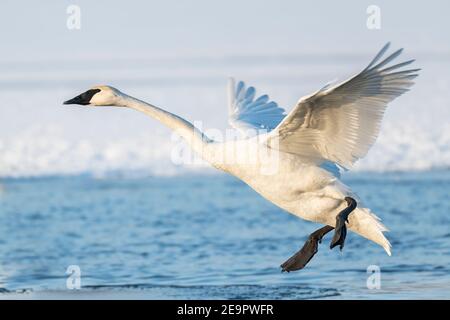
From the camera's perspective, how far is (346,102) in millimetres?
9211

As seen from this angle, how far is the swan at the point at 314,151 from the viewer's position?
9.23 meters

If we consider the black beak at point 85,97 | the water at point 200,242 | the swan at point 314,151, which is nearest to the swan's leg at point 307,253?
the swan at point 314,151

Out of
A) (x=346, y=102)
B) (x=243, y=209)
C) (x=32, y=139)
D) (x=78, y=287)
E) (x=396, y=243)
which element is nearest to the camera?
(x=346, y=102)

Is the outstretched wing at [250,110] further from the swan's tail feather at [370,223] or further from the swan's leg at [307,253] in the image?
the swan's tail feather at [370,223]

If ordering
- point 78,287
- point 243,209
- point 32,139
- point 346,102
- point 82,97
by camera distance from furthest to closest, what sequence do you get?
point 32,139, point 243,209, point 78,287, point 82,97, point 346,102

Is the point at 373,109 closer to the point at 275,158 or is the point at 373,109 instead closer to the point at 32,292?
the point at 275,158

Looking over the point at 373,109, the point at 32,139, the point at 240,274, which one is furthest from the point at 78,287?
the point at 32,139

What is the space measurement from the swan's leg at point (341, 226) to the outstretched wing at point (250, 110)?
6.28ft

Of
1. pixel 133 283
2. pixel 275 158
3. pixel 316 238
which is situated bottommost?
pixel 133 283

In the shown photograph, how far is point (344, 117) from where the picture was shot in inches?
371

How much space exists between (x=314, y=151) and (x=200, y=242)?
22.1ft

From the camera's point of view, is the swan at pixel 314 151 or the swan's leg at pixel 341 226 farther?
the swan's leg at pixel 341 226

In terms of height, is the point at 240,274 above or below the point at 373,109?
below

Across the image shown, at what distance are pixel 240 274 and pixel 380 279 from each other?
5.84ft
